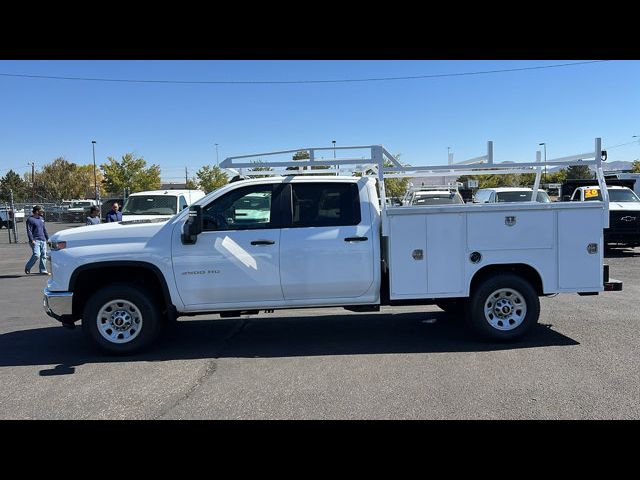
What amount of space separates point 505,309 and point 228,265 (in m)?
3.32

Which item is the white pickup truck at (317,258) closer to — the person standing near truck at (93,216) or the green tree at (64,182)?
the person standing near truck at (93,216)

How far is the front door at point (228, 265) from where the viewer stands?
20.1 feet

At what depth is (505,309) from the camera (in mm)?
6410

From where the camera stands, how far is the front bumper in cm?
605

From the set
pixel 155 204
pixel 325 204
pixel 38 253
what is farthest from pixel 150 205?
pixel 325 204

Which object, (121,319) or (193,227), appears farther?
(121,319)

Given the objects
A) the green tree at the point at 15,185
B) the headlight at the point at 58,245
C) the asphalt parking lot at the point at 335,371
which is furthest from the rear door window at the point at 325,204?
the green tree at the point at 15,185

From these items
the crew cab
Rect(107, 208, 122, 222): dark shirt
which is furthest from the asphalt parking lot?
the crew cab

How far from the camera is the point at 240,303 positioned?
245 inches

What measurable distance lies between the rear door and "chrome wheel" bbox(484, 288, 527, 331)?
4.88 ft

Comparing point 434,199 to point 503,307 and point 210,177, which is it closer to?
point 503,307

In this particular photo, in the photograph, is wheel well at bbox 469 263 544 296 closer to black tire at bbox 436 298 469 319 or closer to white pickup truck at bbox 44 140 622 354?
white pickup truck at bbox 44 140 622 354
